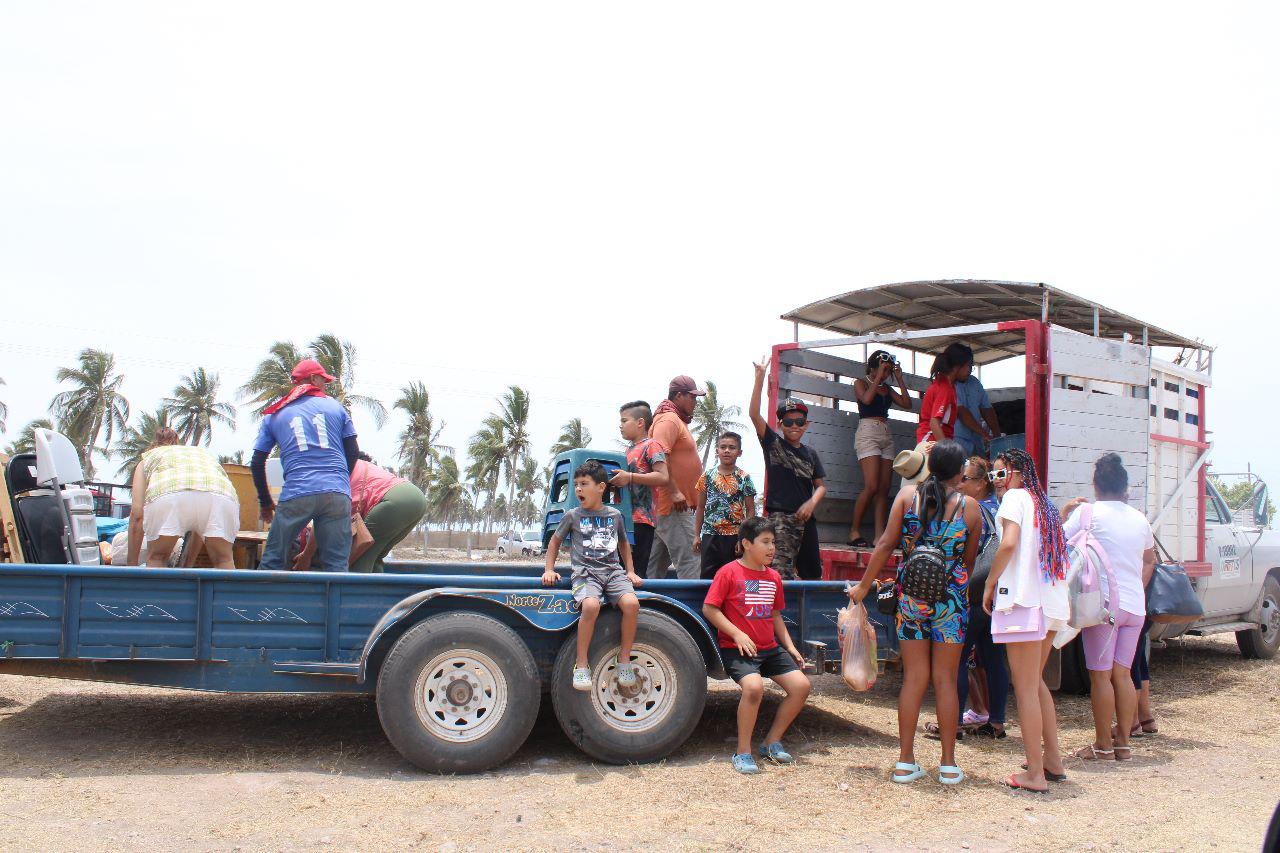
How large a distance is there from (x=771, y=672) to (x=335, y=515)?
258 centimetres

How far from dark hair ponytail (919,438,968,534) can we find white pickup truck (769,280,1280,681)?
2.31 metres

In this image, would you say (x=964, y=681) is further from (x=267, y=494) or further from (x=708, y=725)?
(x=267, y=494)

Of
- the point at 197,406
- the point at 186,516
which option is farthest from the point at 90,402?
the point at 186,516

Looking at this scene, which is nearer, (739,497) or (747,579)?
(747,579)

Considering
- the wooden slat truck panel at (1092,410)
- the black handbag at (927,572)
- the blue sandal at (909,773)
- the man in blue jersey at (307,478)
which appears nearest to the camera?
the black handbag at (927,572)

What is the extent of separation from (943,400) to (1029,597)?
9.93ft

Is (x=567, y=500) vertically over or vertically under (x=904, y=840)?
over

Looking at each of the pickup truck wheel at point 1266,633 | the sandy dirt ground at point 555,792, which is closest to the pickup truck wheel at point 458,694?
the sandy dirt ground at point 555,792

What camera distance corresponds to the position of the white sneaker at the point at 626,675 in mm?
5248

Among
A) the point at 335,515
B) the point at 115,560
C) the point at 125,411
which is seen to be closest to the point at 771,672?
the point at 335,515

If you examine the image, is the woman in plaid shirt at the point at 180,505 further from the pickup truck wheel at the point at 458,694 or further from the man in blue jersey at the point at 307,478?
the pickup truck wheel at the point at 458,694

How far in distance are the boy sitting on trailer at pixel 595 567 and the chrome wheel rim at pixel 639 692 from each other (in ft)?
0.19

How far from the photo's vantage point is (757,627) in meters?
5.45

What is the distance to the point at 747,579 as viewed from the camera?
17.9ft
